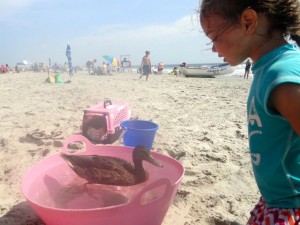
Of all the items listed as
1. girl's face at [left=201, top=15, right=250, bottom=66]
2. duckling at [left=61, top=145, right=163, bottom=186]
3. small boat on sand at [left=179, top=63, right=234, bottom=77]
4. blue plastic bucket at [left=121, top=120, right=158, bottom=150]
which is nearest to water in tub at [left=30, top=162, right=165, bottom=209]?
duckling at [left=61, top=145, right=163, bottom=186]

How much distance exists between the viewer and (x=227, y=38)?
144cm

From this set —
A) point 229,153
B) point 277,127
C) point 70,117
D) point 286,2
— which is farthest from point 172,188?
point 70,117

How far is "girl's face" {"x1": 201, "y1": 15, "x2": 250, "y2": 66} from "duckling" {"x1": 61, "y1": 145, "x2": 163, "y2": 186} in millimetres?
1049

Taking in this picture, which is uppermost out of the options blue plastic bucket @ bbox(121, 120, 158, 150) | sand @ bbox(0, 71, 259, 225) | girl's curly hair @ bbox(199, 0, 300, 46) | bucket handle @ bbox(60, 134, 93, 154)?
girl's curly hair @ bbox(199, 0, 300, 46)

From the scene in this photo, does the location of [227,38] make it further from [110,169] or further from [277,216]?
[110,169]

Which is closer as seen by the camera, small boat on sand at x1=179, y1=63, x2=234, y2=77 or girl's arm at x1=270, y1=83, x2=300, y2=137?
girl's arm at x1=270, y1=83, x2=300, y2=137

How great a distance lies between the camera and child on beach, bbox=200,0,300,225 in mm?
1296

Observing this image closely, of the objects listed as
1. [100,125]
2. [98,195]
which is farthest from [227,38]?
[100,125]

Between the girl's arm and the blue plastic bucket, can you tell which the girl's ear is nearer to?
the girl's arm

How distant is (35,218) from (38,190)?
253 mm

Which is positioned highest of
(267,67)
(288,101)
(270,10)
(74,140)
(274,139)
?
(270,10)

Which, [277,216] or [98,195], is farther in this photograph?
[98,195]

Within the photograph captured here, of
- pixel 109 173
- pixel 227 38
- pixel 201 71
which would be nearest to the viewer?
pixel 227 38

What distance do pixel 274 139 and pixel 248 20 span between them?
1.87ft
